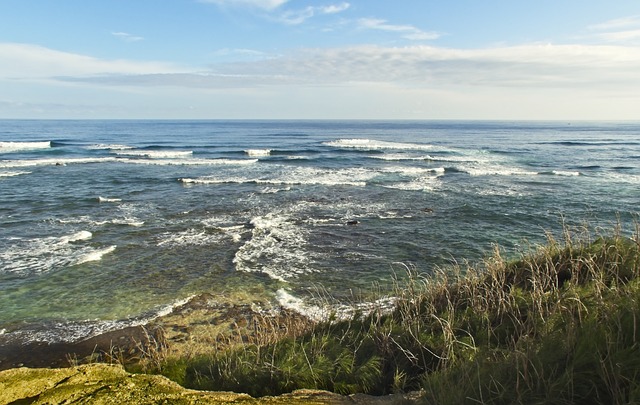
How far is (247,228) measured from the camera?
17.3m

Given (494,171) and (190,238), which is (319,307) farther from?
(494,171)

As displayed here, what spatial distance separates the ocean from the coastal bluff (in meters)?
5.40

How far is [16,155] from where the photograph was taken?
45.0 meters

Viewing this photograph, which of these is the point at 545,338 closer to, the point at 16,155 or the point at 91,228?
the point at 91,228

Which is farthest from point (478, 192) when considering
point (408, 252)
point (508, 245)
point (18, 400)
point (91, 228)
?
point (18, 400)

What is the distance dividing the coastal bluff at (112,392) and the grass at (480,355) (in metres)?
0.64

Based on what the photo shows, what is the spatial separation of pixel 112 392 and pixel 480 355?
11.8ft

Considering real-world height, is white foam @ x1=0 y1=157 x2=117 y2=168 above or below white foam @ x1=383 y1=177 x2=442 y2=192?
above

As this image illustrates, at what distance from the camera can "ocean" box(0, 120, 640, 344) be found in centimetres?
1066

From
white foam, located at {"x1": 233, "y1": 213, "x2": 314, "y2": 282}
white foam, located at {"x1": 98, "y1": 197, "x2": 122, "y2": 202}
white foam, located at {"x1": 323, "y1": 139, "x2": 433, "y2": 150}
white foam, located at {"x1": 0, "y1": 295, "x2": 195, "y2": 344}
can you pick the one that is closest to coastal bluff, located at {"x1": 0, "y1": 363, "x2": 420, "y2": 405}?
white foam, located at {"x1": 0, "y1": 295, "x2": 195, "y2": 344}

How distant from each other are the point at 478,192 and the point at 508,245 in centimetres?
1123

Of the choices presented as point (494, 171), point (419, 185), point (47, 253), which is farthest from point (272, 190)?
point (494, 171)

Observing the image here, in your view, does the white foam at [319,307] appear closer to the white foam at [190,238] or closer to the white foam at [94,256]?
the white foam at [190,238]

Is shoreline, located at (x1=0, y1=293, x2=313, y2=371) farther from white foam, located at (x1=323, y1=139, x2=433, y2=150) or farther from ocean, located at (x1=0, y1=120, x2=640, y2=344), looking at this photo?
white foam, located at (x1=323, y1=139, x2=433, y2=150)
